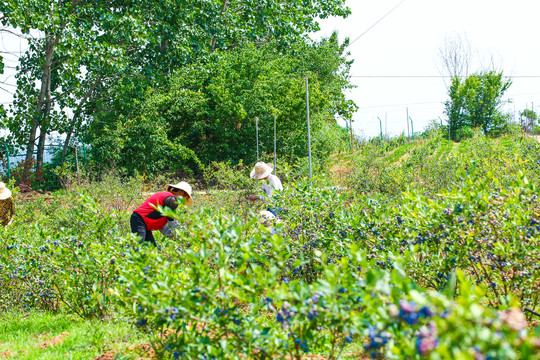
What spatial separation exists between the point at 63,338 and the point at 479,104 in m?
28.3

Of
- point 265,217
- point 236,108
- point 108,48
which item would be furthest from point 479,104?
point 265,217

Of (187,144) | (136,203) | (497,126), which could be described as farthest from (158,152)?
(497,126)

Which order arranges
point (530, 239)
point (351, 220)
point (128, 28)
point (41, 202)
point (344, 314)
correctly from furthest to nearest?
point (128, 28), point (41, 202), point (351, 220), point (530, 239), point (344, 314)

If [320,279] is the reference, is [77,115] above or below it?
above

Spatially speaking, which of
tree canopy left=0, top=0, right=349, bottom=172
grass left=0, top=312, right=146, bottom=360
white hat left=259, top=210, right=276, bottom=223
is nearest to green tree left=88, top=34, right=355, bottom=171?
tree canopy left=0, top=0, right=349, bottom=172

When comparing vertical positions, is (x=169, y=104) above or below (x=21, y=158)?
above

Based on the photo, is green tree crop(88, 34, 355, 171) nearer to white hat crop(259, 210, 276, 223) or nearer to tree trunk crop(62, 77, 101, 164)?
tree trunk crop(62, 77, 101, 164)

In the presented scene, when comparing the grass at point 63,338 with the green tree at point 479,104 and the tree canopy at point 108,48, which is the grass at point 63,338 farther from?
the green tree at point 479,104

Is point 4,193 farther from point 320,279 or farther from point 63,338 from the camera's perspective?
point 320,279

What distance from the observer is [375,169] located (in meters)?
10.8

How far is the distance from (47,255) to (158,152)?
43.9 ft

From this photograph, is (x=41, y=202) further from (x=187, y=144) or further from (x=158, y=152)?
(x=187, y=144)

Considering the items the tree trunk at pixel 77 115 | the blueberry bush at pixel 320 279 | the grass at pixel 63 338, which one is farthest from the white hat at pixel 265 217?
the tree trunk at pixel 77 115

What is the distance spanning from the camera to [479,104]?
27328mm
